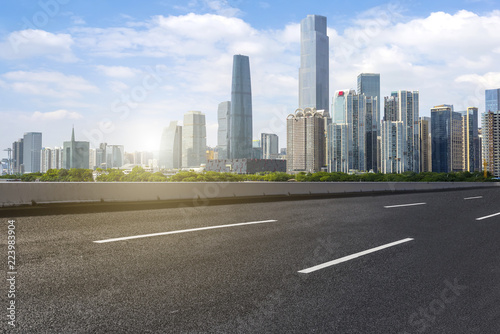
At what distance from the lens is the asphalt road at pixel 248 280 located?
3.26 metres

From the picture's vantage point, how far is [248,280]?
14.5ft

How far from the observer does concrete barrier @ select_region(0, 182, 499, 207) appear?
12508 millimetres

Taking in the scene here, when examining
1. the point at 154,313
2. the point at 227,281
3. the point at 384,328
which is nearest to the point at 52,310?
the point at 154,313

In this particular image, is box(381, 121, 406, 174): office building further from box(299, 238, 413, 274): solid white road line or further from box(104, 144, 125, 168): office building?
box(299, 238, 413, 274): solid white road line

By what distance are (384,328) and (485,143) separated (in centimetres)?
13796

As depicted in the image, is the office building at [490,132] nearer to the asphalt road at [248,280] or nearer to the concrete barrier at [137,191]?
the concrete barrier at [137,191]

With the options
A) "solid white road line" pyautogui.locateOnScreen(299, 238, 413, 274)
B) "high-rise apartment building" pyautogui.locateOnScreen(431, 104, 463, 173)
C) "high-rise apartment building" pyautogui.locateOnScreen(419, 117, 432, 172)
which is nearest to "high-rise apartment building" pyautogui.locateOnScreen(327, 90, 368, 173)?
"high-rise apartment building" pyautogui.locateOnScreen(419, 117, 432, 172)

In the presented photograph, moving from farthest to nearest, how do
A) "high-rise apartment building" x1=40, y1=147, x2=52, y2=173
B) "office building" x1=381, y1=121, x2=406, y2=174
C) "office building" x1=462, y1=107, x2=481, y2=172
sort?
1. "office building" x1=462, y1=107, x2=481, y2=172
2. "office building" x1=381, y1=121, x2=406, y2=174
3. "high-rise apartment building" x1=40, y1=147, x2=52, y2=173

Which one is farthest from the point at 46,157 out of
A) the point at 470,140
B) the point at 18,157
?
the point at 470,140

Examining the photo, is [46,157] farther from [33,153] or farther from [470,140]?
[470,140]

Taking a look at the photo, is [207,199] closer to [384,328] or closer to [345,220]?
[345,220]

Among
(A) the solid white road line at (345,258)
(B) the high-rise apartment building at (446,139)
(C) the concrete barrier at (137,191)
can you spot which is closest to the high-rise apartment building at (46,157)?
(C) the concrete barrier at (137,191)

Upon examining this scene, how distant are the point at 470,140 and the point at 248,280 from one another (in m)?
206

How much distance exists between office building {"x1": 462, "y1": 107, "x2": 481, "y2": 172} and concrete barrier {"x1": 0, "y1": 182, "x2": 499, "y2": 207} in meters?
183
